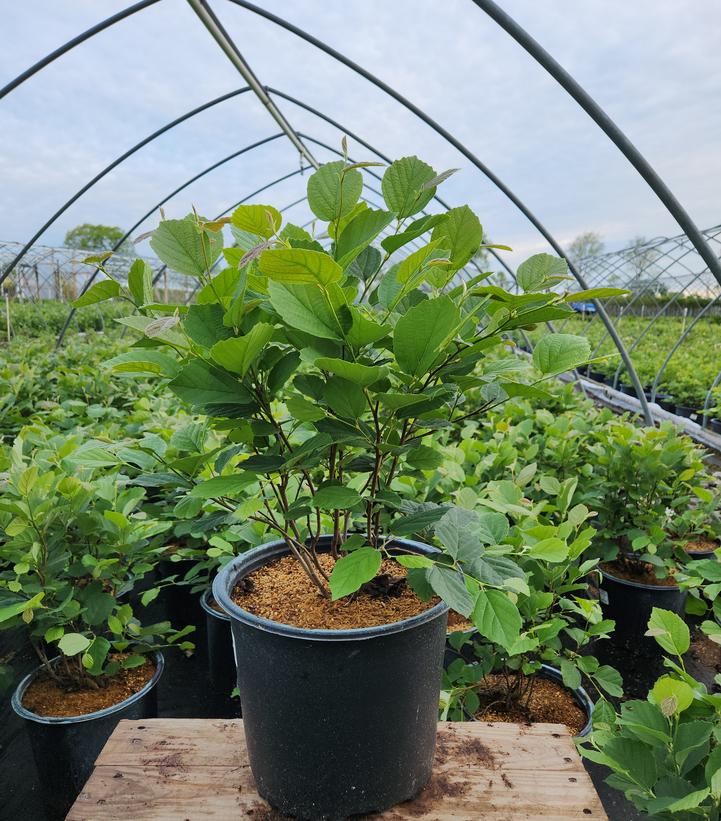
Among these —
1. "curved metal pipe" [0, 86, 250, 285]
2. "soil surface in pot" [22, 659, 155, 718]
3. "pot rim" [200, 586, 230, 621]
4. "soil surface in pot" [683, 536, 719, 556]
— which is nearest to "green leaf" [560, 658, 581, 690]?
"pot rim" [200, 586, 230, 621]

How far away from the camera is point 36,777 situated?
1940 millimetres

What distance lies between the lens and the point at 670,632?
1.06 m

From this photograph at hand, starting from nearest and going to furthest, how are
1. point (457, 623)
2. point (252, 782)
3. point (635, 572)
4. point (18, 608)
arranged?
point (252, 782) < point (18, 608) < point (457, 623) < point (635, 572)

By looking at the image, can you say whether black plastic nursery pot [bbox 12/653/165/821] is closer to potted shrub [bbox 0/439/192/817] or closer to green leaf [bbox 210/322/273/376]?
potted shrub [bbox 0/439/192/817]

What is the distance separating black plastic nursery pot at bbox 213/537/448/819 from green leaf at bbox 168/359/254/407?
329 millimetres

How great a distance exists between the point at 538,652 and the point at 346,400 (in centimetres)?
120

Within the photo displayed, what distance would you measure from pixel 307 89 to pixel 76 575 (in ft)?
17.5

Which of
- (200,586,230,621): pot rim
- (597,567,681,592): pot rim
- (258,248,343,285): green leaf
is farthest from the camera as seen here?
(597,567,681,592): pot rim

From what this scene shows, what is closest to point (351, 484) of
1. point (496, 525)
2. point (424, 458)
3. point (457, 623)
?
point (496, 525)

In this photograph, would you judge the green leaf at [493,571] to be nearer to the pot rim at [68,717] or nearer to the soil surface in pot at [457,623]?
the soil surface in pot at [457,623]

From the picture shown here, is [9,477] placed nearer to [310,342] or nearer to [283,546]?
[283,546]

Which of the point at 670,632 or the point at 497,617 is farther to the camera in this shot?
the point at 670,632

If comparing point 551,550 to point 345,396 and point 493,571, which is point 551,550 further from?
point 345,396

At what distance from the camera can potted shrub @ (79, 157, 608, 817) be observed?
2.43 feet
